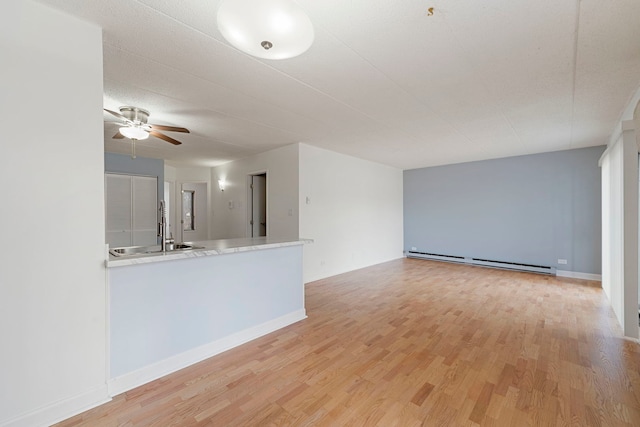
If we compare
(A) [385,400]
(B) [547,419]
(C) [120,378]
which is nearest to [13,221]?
(C) [120,378]

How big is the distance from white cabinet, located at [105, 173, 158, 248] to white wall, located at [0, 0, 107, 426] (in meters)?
4.77

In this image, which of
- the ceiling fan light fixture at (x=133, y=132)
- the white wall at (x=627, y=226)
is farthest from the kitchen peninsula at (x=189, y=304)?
the white wall at (x=627, y=226)

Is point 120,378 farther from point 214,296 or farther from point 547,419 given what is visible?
point 547,419

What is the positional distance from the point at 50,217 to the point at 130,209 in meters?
4.98

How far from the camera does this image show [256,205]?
6.18 m

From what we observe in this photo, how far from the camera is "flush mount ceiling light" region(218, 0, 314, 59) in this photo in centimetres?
107

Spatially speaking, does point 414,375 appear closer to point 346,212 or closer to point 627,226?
point 627,226

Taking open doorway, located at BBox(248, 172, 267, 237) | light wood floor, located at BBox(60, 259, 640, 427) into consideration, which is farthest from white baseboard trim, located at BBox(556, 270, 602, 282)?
open doorway, located at BBox(248, 172, 267, 237)

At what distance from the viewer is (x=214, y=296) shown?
241cm

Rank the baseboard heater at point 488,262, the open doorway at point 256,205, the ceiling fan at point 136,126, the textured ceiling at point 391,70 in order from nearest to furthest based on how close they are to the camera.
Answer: the textured ceiling at point 391,70 < the ceiling fan at point 136,126 < the baseboard heater at point 488,262 < the open doorway at point 256,205

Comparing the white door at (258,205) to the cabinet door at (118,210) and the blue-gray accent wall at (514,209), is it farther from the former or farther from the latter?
the blue-gray accent wall at (514,209)

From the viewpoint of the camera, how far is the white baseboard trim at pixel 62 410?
1506mm

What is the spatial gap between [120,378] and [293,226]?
3.23m

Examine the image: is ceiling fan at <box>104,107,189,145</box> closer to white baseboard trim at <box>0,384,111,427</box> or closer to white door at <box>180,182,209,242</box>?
white baseboard trim at <box>0,384,111,427</box>
